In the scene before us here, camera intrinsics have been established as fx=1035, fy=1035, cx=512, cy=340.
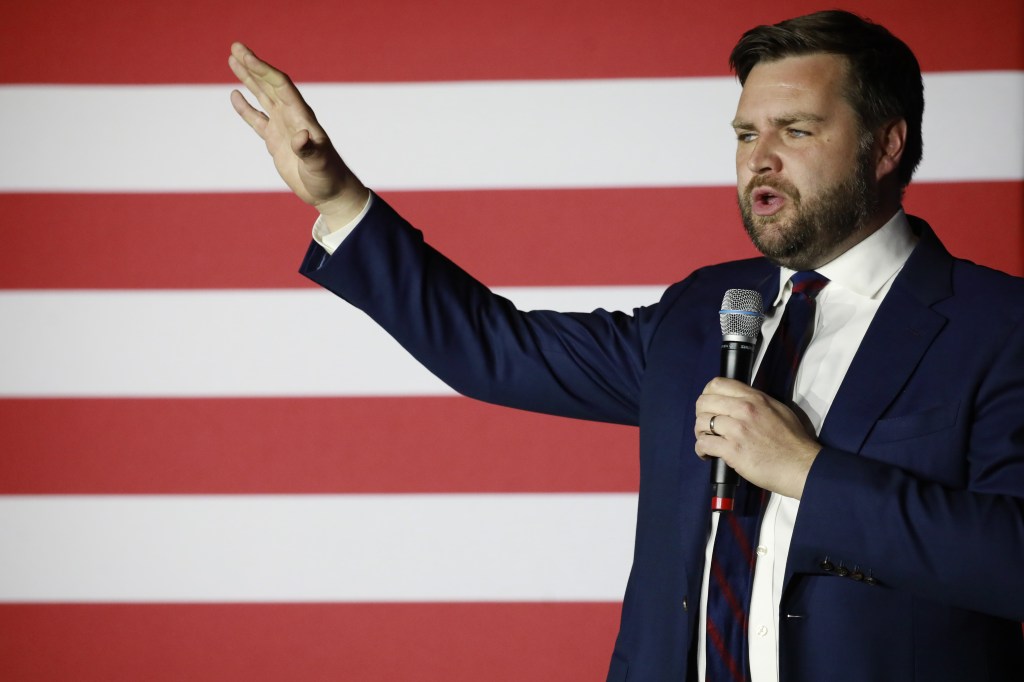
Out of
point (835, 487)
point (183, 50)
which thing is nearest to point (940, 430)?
point (835, 487)

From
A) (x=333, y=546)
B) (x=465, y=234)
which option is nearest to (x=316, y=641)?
(x=333, y=546)

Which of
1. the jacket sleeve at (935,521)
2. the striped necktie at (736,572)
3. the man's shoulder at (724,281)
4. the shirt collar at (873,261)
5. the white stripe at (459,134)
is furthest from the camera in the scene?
the white stripe at (459,134)

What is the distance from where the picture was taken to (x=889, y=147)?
4.04ft

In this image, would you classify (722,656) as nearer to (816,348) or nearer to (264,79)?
(816,348)

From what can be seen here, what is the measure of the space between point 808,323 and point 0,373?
1656mm

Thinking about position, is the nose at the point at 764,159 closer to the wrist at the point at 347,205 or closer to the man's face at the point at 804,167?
the man's face at the point at 804,167

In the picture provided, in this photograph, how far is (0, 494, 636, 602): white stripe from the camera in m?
2.03

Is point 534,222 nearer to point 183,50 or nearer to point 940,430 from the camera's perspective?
point 183,50

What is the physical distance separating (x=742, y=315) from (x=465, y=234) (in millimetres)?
1048

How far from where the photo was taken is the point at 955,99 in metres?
1.99

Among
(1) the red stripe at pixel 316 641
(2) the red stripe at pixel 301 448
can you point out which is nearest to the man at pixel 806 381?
(2) the red stripe at pixel 301 448

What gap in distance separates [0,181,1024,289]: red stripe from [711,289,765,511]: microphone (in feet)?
3.08

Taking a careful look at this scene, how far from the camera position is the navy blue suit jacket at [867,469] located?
94cm

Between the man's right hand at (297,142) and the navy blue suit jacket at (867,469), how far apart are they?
0.13 ft
